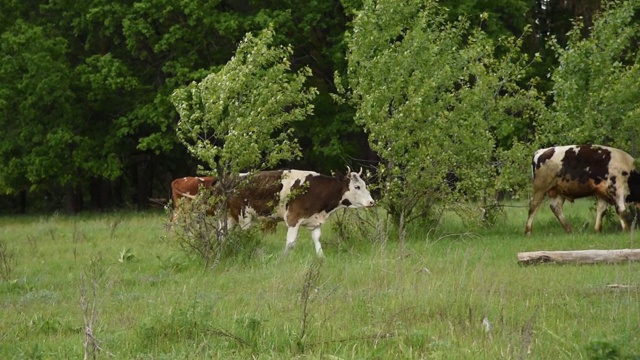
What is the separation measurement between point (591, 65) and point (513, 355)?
14.1 metres

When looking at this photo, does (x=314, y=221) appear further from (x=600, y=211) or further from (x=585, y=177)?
(x=600, y=211)

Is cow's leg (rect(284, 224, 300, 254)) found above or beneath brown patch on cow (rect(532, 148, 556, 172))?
beneath

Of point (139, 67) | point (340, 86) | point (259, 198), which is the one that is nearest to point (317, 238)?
point (259, 198)

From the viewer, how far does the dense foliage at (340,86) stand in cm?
1928

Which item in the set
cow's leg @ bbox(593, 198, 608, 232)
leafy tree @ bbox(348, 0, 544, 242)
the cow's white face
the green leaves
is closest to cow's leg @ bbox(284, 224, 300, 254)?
the cow's white face

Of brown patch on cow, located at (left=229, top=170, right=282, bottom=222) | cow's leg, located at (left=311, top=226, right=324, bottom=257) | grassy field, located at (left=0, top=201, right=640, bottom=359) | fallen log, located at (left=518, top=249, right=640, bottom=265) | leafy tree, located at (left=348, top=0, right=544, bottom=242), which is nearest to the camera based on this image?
grassy field, located at (left=0, top=201, right=640, bottom=359)

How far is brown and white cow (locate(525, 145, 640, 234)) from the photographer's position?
1906 centimetres

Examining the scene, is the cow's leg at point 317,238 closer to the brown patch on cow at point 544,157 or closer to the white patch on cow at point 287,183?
the white patch on cow at point 287,183

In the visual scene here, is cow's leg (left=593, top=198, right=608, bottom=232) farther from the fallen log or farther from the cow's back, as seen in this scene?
the fallen log

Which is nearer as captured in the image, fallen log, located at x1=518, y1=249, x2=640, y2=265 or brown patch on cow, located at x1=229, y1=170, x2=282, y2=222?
fallen log, located at x1=518, y1=249, x2=640, y2=265

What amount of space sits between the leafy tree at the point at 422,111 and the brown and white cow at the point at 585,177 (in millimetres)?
949

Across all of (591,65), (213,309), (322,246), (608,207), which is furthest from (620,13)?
(213,309)

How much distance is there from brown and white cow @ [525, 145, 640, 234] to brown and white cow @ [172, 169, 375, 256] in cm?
383

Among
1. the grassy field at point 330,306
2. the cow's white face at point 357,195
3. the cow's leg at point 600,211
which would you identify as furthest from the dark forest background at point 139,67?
the grassy field at point 330,306
